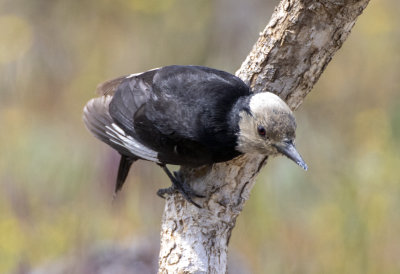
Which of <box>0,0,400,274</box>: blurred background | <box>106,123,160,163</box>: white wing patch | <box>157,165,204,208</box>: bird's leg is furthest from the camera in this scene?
<box>0,0,400,274</box>: blurred background

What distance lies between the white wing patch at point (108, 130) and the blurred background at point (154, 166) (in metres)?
0.33

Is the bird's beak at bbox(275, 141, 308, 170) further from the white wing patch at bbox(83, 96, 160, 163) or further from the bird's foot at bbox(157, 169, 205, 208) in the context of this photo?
the white wing patch at bbox(83, 96, 160, 163)

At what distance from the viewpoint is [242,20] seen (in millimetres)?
6453

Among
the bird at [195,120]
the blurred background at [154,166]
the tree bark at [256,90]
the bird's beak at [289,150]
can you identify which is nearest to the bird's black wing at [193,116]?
the bird at [195,120]

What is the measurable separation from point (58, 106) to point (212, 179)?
159 inches

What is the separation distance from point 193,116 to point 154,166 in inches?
65.2

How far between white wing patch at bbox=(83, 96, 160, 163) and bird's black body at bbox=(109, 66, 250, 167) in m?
0.04

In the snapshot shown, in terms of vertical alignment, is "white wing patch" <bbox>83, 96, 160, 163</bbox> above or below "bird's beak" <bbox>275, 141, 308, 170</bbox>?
below

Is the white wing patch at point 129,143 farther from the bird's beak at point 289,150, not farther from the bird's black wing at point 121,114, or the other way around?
the bird's beak at point 289,150

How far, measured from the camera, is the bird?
293 centimetres

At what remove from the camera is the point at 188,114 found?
3.11 metres

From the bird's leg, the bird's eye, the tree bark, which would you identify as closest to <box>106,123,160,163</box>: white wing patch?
the bird's leg

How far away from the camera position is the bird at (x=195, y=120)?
2932 millimetres

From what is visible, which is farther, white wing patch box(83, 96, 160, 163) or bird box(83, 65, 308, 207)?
white wing patch box(83, 96, 160, 163)
